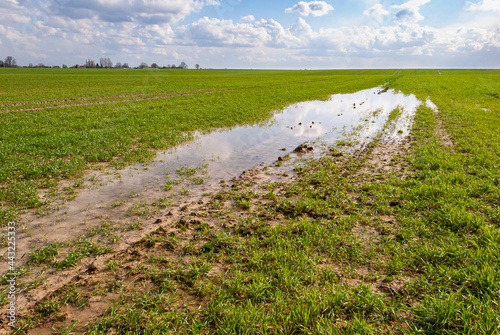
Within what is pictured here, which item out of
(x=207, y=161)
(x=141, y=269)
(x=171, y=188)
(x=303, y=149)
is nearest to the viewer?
(x=141, y=269)

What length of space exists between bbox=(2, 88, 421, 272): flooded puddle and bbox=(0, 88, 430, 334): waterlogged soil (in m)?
0.02

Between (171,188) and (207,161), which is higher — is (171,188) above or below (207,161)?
below

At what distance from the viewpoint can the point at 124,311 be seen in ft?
12.4

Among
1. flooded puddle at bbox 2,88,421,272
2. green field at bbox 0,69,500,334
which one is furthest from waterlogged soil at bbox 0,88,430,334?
green field at bbox 0,69,500,334

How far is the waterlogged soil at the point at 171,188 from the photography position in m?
4.95

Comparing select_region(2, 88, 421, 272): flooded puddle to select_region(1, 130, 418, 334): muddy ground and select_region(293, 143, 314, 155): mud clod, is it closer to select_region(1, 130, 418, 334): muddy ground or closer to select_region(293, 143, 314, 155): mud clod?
select_region(293, 143, 314, 155): mud clod

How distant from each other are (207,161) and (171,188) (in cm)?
291

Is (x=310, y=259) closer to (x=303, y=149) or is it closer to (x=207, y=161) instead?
(x=207, y=161)

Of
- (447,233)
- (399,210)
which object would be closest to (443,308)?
(447,233)

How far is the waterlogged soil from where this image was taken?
495 centimetres

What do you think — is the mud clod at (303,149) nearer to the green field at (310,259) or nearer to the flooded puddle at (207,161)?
the flooded puddle at (207,161)

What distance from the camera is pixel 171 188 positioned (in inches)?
323

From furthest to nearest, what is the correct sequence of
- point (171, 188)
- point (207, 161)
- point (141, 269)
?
point (207, 161) < point (171, 188) < point (141, 269)

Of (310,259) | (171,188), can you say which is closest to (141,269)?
(310,259)
